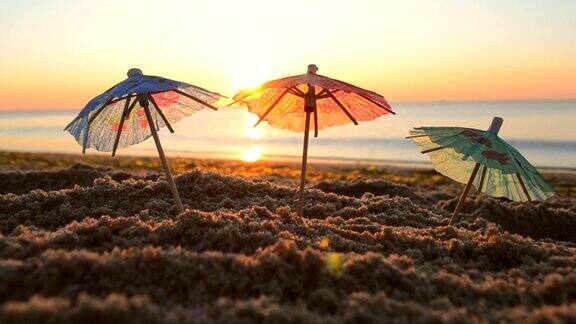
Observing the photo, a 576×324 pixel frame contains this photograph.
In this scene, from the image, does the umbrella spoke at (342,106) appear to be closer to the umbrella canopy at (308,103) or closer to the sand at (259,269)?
the umbrella canopy at (308,103)

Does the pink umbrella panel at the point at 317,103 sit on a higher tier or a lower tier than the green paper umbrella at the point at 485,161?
higher

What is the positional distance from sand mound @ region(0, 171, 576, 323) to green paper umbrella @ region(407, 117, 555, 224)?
0.83 meters

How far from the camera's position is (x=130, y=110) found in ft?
Result: 20.9

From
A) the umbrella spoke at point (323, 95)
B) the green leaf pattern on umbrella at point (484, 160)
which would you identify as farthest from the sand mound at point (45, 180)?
the green leaf pattern on umbrella at point (484, 160)

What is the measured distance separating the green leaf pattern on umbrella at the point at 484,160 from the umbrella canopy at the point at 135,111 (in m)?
2.92

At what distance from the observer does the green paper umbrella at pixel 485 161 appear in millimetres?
5977

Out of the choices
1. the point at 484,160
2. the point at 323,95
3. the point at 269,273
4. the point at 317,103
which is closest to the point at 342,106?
the point at 323,95

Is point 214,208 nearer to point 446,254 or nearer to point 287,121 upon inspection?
point 287,121

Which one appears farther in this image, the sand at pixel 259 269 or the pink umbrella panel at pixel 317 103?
the pink umbrella panel at pixel 317 103

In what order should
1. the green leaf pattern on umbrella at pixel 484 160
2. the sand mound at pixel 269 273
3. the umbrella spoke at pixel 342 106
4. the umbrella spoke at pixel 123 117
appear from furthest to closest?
the umbrella spoke at pixel 342 106 < the umbrella spoke at pixel 123 117 < the green leaf pattern on umbrella at pixel 484 160 < the sand mound at pixel 269 273

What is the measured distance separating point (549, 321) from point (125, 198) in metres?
5.94

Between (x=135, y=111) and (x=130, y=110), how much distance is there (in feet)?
1.76

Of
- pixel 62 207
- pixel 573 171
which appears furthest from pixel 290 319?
pixel 573 171

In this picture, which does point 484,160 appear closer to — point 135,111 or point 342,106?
point 342,106
